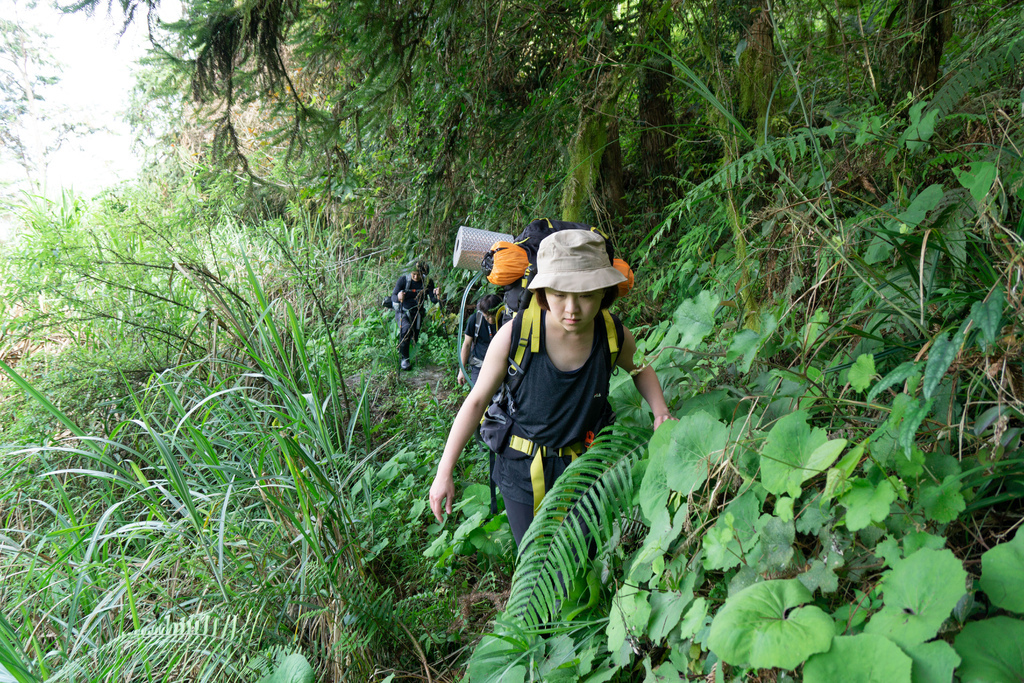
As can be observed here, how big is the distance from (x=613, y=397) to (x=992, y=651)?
142 centimetres

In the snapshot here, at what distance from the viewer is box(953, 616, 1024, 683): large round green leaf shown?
91cm

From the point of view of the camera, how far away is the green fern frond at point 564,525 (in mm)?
1740

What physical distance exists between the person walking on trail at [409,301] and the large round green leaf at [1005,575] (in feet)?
18.5

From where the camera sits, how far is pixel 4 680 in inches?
75.6

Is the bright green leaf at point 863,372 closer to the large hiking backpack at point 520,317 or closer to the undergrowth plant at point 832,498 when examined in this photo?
the undergrowth plant at point 832,498

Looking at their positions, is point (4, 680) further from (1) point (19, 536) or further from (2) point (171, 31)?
(2) point (171, 31)

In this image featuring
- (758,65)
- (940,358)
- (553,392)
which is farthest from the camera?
(758,65)

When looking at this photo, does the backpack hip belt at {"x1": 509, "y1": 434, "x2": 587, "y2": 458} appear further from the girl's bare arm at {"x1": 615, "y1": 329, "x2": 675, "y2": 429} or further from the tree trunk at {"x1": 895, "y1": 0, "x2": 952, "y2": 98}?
the tree trunk at {"x1": 895, "y1": 0, "x2": 952, "y2": 98}

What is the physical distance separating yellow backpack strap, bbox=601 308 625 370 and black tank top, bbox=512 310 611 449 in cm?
1

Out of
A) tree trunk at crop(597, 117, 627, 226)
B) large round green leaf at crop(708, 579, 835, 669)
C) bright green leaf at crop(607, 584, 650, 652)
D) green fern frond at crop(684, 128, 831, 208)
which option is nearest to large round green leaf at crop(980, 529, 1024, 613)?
large round green leaf at crop(708, 579, 835, 669)

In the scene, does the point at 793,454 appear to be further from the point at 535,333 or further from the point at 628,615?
the point at 535,333

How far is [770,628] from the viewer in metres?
1.05

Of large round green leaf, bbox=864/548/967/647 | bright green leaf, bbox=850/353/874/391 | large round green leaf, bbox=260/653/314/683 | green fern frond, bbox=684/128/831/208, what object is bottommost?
large round green leaf, bbox=260/653/314/683

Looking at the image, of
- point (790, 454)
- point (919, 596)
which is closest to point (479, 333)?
point (790, 454)
